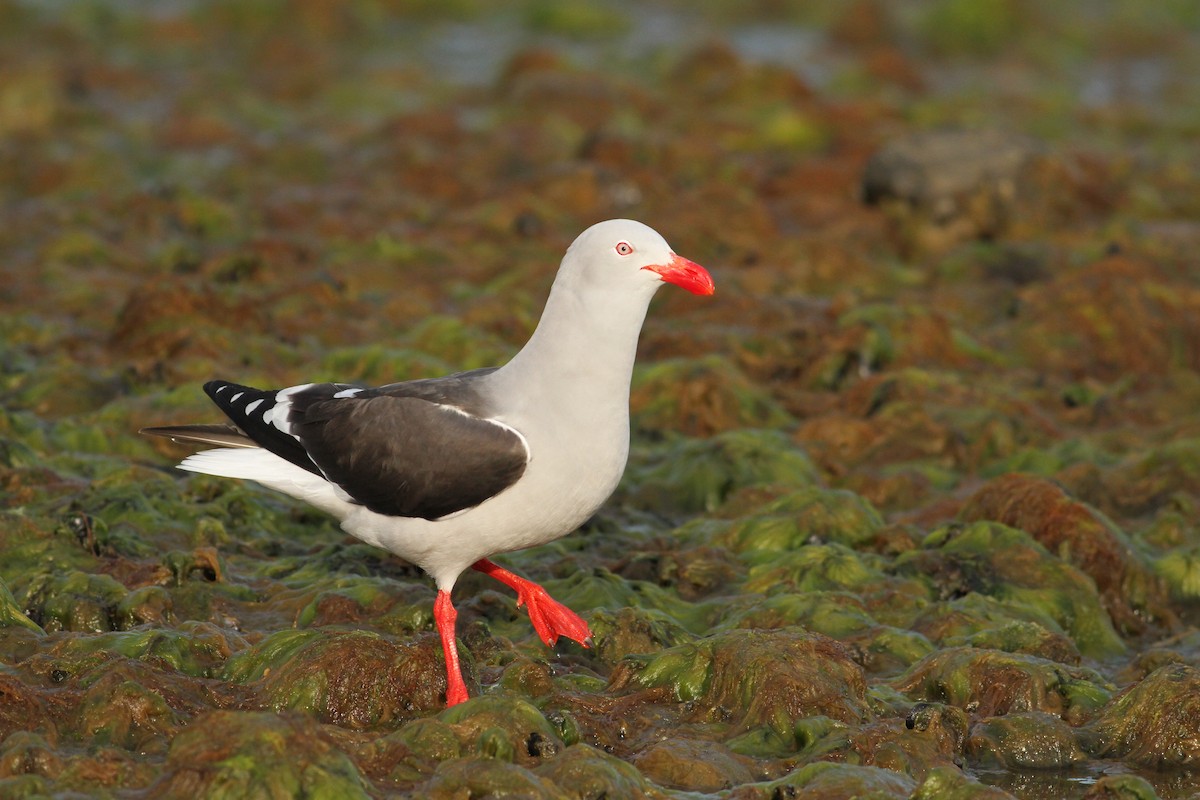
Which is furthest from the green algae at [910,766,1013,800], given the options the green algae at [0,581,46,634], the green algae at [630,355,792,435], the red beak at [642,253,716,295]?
the green algae at [630,355,792,435]

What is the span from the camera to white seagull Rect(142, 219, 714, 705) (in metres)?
6.50

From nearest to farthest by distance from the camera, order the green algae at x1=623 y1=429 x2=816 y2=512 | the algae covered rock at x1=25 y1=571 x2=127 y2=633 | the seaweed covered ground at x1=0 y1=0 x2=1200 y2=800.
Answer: the seaweed covered ground at x1=0 y1=0 x2=1200 y2=800
the algae covered rock at x1=25 y1=571 x2=127 y2=633
the green algae at x1=623 y1=429 x2=816 y2=512

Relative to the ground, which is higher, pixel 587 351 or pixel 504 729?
pixel 587 351

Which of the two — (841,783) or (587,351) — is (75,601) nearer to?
(587,351)

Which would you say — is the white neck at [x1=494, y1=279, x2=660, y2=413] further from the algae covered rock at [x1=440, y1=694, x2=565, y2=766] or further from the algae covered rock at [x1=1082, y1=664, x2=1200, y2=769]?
the algae covered rock at [x1=1082, y1=664, x2=1200, y2=769]

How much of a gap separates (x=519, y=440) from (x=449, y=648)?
90 cm

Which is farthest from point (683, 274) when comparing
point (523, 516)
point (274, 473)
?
point (274, 473)

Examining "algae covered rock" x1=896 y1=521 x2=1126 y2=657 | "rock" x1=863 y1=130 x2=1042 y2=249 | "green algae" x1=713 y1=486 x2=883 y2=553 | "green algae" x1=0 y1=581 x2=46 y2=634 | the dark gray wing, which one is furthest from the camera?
"rock" x1=863 y1=130 x2=1042 y2=249

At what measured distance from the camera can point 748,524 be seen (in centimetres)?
848

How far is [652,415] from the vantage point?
1020cm

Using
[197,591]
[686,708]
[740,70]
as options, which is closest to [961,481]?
[686,708]

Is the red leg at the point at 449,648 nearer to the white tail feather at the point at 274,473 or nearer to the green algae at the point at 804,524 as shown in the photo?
the white tail feather at the point at 274,473

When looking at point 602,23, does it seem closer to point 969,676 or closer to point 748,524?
point 748,524

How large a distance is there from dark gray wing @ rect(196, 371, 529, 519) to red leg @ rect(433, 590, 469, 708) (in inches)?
15.0
